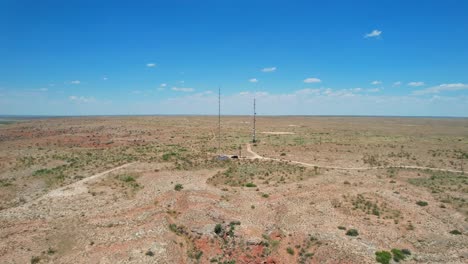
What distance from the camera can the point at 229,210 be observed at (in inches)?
1237

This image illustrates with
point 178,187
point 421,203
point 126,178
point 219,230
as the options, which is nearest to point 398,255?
point 421,203

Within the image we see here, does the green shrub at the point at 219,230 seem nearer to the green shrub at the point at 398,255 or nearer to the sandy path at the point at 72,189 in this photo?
the green shrub at the point at 398,255

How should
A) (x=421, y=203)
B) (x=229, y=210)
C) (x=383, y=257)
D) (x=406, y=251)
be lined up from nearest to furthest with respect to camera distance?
1. (x=383, y=257)
2. (x=406, y=251)
3. (x=229, y=210)
4. (x=421, y=203)

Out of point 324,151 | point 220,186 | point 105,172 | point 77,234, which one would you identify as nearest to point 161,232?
point 77,234

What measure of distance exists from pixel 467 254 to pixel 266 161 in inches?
1349

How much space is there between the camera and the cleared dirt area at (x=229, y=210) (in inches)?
946

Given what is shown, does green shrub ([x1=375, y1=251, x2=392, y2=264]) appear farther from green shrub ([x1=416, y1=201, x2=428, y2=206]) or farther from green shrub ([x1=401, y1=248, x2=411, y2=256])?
green shrub ([x1=416, y1=201, x2=428, y2=206])

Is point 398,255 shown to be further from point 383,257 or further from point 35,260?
point 35,260

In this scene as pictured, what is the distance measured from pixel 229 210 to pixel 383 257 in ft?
48.1

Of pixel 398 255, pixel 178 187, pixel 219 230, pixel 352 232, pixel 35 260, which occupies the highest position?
pixel 178 187

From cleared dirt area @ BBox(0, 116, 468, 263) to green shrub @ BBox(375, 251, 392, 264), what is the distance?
0.46ft

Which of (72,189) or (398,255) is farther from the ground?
(72,189)

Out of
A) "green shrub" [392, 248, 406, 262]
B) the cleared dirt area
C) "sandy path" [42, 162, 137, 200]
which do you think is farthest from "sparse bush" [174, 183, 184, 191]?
"green shrub" [392, 248, 406, 262]

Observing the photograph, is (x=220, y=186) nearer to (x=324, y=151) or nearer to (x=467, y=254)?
(x=467, y=254)
